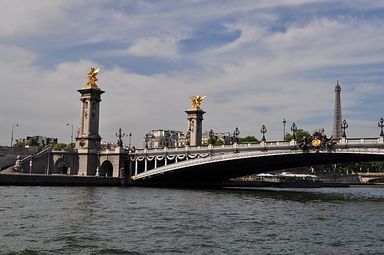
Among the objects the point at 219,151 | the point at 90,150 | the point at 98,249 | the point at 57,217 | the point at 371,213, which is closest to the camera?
the point at 98,249

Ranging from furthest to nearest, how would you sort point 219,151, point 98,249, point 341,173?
point 341,173 → point 219,151 → point 98,249

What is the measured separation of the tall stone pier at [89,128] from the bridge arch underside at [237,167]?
8332 mm

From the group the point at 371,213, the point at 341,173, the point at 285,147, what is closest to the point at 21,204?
the point at 371,213

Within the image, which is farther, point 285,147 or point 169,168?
point 169,168

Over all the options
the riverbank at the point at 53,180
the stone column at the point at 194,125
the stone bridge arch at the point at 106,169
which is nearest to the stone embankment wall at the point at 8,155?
the stone bridge arch at the point at 106,169

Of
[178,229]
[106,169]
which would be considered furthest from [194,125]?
[178,229]

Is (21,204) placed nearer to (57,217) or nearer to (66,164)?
(57,217)

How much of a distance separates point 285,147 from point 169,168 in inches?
618

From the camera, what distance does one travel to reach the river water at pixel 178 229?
22.5 metres

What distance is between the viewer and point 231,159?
212 feet

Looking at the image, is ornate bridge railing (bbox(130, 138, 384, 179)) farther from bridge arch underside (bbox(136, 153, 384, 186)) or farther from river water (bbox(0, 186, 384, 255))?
river water (bbox(0, 186, 384, 255))

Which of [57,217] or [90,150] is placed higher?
[90,150]

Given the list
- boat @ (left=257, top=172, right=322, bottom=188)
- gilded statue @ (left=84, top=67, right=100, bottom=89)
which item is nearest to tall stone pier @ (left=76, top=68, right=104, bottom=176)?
gilded statue @ (left=84, top=67, right=100, bottom=89)

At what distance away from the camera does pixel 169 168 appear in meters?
71.3
